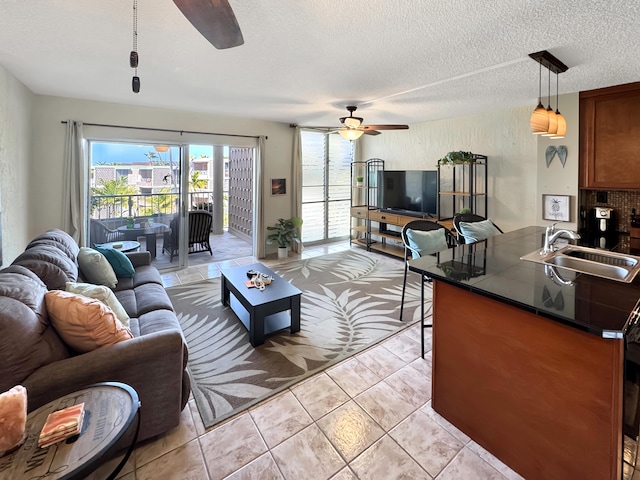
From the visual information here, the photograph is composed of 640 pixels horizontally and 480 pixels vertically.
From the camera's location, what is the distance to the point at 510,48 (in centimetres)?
248

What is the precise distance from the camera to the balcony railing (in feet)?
15.6

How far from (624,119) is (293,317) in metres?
4.16

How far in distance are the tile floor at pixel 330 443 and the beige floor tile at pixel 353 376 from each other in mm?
12

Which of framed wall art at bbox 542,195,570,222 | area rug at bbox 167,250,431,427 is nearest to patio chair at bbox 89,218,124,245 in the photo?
area rug at bbox 167,250,431,427

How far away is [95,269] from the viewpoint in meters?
2.93

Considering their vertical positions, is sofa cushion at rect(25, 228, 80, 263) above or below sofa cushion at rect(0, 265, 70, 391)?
above

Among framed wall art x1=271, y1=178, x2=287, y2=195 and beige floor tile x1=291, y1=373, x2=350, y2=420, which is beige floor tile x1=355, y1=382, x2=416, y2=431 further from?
framed wall art x1=271, y1=178, x2=287, y2=195

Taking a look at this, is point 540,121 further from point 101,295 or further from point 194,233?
point 194,233

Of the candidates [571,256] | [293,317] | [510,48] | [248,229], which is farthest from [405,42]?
[248,229]

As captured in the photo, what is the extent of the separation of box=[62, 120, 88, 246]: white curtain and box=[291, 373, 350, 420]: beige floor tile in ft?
12.9

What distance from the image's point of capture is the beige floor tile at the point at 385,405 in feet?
6.61

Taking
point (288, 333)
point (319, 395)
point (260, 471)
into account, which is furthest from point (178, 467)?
point (288, 333)

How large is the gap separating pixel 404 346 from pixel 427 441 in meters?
1.07

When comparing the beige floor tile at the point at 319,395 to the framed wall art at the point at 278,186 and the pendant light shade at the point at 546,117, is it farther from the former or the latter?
the framed wall art at the point at 278,186
